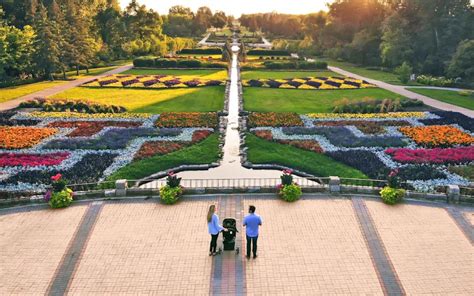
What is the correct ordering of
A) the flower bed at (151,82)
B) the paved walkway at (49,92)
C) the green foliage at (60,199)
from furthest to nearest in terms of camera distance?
1. the flower bed at (151,82)
2. the paved walkway at (49,92)
3. the green foliage at (60,199)

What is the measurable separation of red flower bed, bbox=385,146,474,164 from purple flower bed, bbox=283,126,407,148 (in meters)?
1.61

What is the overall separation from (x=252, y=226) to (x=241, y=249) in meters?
1.53

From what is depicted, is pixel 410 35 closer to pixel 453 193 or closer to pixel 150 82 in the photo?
pixel 150 82

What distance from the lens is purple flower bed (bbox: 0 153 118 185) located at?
73.1ft

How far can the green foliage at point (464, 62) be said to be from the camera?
55.2m

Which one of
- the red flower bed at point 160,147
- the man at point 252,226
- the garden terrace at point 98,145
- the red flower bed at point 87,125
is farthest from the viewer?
the red flower bed at point 87,125

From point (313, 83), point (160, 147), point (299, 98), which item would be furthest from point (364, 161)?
point (313, 83)

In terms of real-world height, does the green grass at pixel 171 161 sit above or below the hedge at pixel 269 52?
below

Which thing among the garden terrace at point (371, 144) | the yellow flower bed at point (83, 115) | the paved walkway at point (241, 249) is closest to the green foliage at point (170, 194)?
the paved walkway at point (241, 249)

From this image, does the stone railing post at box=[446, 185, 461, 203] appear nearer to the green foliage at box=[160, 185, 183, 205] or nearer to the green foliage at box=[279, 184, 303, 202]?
the green foliage at box=[279, 184, 303, 202]

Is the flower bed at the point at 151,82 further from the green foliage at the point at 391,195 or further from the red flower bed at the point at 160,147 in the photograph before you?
the green foliage at the point at 391,195

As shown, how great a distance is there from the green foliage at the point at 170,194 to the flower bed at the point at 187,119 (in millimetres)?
15332

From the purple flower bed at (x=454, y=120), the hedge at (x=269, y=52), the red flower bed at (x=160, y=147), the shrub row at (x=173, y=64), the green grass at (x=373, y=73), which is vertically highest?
the hedge at (x=269, y=52)

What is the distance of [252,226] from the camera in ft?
45.9
